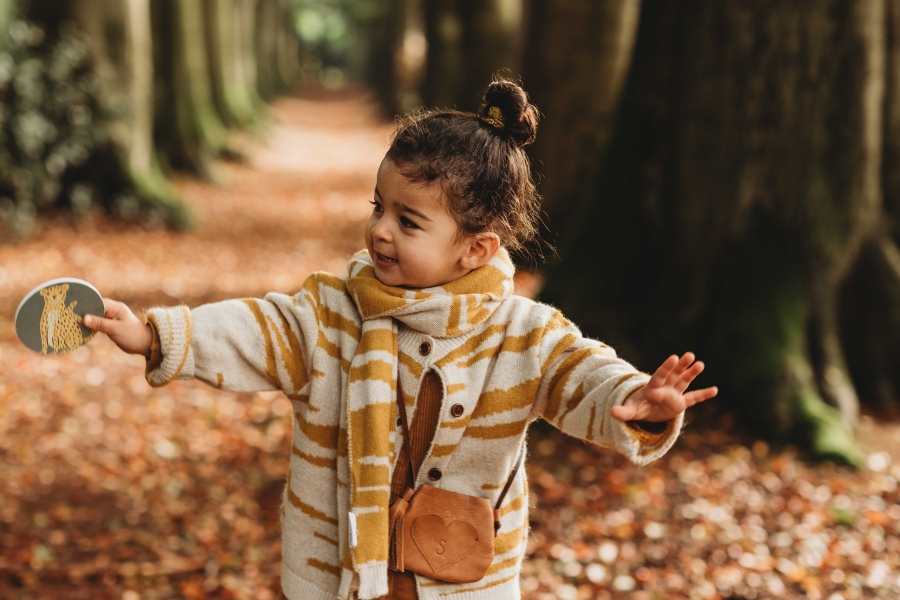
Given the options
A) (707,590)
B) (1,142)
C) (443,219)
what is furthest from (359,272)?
(1,142)

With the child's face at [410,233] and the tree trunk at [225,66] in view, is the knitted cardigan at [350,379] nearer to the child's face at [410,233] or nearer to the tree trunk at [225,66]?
the child's face at [410,233]

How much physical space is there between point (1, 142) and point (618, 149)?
6.34 meters

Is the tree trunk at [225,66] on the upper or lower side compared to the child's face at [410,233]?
lower

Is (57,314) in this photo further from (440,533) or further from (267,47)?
(267,47)

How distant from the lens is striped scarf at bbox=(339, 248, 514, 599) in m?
1.87

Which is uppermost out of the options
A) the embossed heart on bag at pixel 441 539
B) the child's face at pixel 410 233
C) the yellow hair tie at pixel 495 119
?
the yellow hair tie at pixel 495 119

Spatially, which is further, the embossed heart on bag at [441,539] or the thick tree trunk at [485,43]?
the thick tree trunk at [485,43]

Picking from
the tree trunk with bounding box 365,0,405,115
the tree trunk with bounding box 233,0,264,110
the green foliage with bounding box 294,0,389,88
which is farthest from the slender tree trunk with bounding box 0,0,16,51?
the green foliage with bounding box 294,0,389,88

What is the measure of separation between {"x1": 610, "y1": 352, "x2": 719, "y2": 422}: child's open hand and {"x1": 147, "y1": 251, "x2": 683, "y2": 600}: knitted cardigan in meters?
0.14

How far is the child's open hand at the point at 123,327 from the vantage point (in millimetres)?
1932

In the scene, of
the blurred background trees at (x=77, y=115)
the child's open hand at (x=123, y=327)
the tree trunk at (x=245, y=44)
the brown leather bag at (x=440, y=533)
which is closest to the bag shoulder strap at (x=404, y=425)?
the brown leather bag at (x=440, y=533)

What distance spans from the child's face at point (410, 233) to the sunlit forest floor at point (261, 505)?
1617mm

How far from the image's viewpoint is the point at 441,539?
1936 millimetres

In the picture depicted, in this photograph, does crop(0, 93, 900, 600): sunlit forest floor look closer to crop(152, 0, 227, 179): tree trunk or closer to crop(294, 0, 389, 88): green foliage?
crop(152, 0, 227, 179): tree trunk
